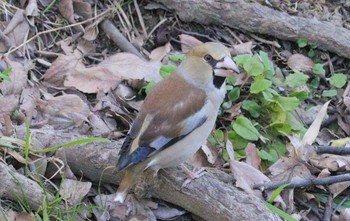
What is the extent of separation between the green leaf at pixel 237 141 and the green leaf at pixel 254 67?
538mm

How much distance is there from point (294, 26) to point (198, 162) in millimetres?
1789

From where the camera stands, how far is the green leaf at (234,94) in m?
5.05

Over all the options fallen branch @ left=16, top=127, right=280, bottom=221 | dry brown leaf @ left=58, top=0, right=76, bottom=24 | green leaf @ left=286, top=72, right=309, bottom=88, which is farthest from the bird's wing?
dry brown leaf @ left=58, top=0, right=76, bottom=24

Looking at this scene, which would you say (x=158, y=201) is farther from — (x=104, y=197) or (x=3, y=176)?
(x=3, y=176)

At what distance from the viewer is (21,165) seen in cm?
399

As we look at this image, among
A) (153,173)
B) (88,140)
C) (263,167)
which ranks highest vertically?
(88,140)

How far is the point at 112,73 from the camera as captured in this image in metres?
5.01

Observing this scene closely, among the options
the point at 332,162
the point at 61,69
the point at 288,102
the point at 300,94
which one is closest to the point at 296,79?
the point at 300,94

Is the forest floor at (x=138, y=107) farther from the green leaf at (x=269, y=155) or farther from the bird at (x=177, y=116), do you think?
the bird at (x=177, y=116)

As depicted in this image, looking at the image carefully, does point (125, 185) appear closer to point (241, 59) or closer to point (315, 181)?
point (315, 181)

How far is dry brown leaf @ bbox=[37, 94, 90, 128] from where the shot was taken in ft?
14.6

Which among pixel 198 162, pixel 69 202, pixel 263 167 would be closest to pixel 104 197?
pixel 69 202

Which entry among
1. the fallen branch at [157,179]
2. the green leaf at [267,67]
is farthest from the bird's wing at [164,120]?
the green leaf at [267,67]

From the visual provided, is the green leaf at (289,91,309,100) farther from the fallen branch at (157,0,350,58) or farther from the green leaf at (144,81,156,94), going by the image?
the green leaf at (144,81,156,94)
